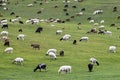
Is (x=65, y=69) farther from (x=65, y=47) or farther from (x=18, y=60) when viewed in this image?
(x=65, y=47)

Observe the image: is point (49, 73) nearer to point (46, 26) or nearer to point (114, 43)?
point (114, 43)

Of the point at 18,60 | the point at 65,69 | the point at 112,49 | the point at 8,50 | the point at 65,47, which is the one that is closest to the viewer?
the point at 65,69

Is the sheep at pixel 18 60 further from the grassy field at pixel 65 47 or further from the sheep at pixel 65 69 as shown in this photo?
the sheep at pixel 65 69

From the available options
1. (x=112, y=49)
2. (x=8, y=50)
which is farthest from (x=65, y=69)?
(x=112, y=49)

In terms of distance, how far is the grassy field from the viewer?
37.6 meters

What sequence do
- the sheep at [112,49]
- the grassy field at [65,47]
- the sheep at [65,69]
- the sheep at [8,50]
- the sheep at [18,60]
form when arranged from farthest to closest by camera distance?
the sheep at [112,49] < the sheep at [8,50] < the sheep at [18,60] < the sheep at [65,69] < the grassy field at [65,47]

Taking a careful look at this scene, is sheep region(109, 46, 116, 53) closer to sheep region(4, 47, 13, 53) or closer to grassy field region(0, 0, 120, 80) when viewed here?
grassy field region(0, 0, 120, 80)

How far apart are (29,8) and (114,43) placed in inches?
1405

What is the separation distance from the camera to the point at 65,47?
5241 cm

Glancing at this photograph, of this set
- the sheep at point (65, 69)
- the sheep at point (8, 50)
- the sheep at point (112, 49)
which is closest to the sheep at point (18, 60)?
the sheep at point (8, 50)

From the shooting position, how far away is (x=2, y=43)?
2055 inches

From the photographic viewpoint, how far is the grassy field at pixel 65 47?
123 ft

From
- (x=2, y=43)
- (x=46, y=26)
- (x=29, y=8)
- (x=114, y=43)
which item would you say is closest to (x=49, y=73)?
(x=2, y=43)

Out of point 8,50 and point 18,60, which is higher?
point 8,50
